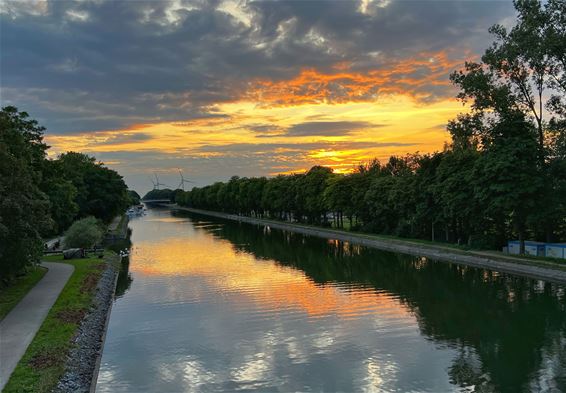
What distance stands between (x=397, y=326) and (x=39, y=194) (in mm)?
24816

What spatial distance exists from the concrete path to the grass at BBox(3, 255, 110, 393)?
270mm

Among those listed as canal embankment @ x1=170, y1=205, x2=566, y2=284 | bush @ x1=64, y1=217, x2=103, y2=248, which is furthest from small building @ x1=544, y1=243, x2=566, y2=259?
bush @ x1=64, y1=217, x2=103, y2=248

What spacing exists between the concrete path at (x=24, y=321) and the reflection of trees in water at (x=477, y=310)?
16590mm

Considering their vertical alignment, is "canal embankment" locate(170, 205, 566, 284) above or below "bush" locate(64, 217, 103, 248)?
below

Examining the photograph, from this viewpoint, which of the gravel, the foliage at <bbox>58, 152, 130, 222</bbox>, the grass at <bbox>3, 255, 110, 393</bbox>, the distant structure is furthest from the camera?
the foliage at <bbox>58, 152, 130, 222</bbox>

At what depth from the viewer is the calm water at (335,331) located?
20.2m

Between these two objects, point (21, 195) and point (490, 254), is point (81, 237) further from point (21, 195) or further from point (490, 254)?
point (490, 254)

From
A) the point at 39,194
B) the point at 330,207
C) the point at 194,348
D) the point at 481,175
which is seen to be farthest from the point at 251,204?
the point at 194,348

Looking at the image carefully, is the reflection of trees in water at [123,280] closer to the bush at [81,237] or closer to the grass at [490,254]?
the bush at [81,237]

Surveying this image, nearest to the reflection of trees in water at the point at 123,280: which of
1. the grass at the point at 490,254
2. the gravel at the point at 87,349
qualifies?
the gravel at the point at 87,349

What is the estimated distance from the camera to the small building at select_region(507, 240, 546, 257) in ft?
156

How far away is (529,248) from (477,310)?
20103 millimetres

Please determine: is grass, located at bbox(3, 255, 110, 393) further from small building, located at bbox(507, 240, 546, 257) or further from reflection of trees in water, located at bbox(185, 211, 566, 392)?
small building, located at bbox(507, 240, 546, 257)

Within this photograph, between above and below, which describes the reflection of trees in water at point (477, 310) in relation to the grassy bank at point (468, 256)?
below
